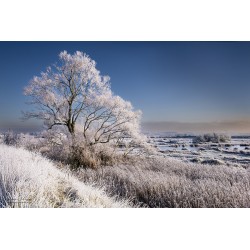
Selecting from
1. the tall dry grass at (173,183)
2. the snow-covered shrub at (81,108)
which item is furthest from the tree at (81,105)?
the tall dry grass at (173,183)

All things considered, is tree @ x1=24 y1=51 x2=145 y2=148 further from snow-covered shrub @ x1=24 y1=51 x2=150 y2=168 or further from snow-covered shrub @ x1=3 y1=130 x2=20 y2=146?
snow-covered shrub @ x1=3 y1=130 x2=20 y2=146

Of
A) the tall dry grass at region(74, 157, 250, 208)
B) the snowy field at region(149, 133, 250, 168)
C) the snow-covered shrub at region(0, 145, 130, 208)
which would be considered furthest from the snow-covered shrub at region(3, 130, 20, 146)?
the snowy field at region(149, 133, 250, 168)

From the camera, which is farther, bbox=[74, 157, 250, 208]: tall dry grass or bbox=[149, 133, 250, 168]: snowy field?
bbox=[149, 133, 250, 168]: snowy field

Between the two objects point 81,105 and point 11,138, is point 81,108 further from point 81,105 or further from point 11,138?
point 11,138

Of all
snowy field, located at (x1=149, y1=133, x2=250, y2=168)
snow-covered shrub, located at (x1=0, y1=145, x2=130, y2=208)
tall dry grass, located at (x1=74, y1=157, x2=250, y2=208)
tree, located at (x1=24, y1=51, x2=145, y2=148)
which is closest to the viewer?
snow-covered shrub, located at (x1=0, y1=145, x2=130, y2=208)

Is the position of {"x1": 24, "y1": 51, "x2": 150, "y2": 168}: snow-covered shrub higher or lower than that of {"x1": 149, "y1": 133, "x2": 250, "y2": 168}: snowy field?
higher

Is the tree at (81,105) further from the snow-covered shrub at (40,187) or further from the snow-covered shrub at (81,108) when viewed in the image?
the snow-covered shrub at (40,187)
